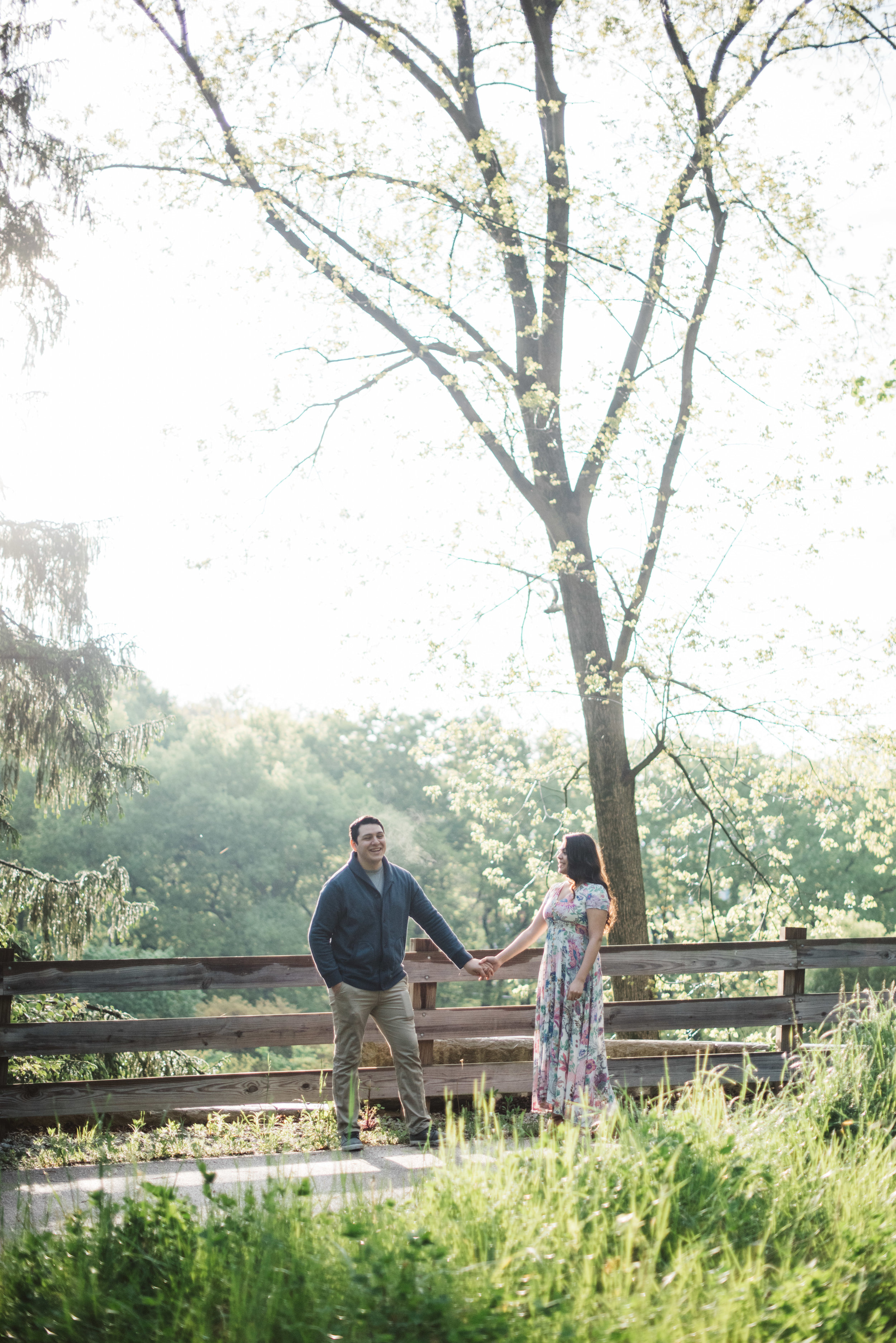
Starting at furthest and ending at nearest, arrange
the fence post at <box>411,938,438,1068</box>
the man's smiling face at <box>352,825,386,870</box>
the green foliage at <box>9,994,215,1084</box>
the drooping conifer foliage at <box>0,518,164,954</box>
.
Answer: the drooping conifer foliage at <box>0,518,164,954</box> → the green foliage at <box>9,994,215,1084</box> → the fence post at <box>411,938,438,1068</box> → the man's smiling face at <box>352,825,386,870</box>

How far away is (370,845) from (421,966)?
46.2 inches

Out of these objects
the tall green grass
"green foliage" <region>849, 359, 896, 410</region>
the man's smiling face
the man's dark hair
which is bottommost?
the tall green grass

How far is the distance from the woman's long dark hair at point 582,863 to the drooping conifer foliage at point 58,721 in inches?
272

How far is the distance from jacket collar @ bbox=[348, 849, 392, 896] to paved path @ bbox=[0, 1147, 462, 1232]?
4.49 feet

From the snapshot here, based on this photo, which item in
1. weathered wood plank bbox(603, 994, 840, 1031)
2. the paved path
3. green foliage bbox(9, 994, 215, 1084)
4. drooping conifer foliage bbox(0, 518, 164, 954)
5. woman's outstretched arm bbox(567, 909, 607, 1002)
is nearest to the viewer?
the paved path

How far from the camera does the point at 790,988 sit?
7.43m

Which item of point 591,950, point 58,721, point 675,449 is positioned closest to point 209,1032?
point 591,950

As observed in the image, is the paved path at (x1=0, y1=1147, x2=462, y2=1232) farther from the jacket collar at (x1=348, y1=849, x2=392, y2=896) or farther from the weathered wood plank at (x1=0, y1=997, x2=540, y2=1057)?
the jacket collar at (x1=348, y1=849, x2=392, y2=896)

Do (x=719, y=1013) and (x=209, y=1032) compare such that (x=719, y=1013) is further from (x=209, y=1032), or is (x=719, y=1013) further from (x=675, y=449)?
(x=675, y=449)

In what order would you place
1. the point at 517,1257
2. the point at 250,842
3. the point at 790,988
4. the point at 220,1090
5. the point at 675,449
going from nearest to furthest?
the point at 517,1257 → the point at 220,1090 → the point at 790,988 → the point at 675,449 → the point at 250,842

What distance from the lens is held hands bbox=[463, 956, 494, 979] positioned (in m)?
6.16

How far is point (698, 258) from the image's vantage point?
37.6 ft

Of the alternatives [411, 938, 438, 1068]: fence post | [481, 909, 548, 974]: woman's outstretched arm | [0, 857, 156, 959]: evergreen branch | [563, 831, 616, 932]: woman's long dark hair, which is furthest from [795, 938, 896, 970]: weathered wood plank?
[0, 857, 156, 959]: evergreen branch

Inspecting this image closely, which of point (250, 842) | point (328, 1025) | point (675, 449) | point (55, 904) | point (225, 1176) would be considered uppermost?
point (675, 449)
